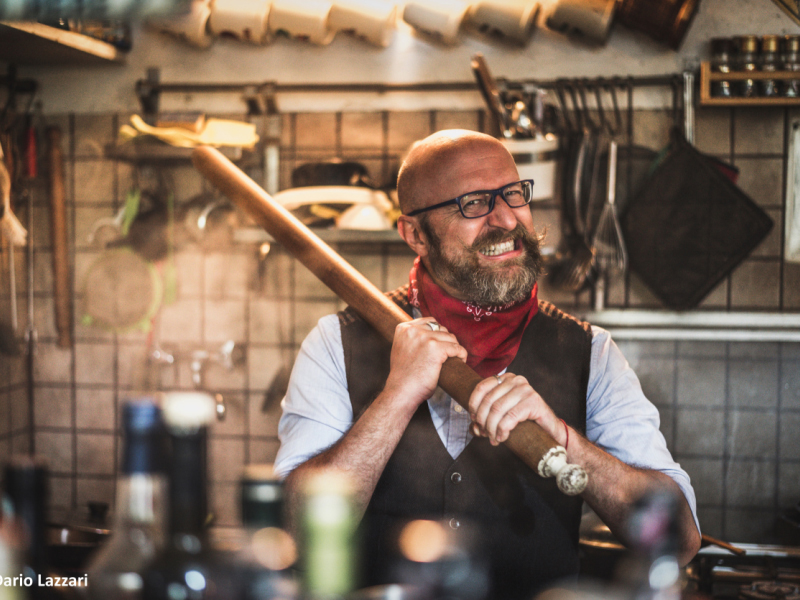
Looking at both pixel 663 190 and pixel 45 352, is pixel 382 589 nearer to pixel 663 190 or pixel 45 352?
pixel 663 190

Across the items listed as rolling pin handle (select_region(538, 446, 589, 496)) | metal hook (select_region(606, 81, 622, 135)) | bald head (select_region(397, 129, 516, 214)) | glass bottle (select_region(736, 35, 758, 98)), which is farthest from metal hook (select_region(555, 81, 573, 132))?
rolling pin handle (select_region(538, 446, 589, 496))

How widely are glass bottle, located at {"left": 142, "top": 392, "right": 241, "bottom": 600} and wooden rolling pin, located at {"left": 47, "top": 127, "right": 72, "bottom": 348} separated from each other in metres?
2.10

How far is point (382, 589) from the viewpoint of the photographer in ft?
1.59

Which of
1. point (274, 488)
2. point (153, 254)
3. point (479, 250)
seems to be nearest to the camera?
point (274, 488)

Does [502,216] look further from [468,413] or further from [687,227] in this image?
[687,227]

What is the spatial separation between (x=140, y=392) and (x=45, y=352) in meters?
0.39

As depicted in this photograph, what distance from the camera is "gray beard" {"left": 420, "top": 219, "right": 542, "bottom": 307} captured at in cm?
121

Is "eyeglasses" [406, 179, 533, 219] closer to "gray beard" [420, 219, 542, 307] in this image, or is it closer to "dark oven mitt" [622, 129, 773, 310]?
"gray beard" [420, 219, 542, 307]

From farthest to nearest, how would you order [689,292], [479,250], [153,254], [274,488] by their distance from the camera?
[153,254] → [689,292] → [479,250] → [274,488]

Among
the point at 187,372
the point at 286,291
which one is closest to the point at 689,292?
the point at 286,291

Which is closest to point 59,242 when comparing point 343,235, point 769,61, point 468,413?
point 343,235

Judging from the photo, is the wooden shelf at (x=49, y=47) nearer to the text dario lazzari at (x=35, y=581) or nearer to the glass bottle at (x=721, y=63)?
the text dario lazzari at (x=35, y=581)

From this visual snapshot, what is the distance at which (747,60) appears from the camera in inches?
76.6

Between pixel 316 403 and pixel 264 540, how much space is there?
0.74 metres
